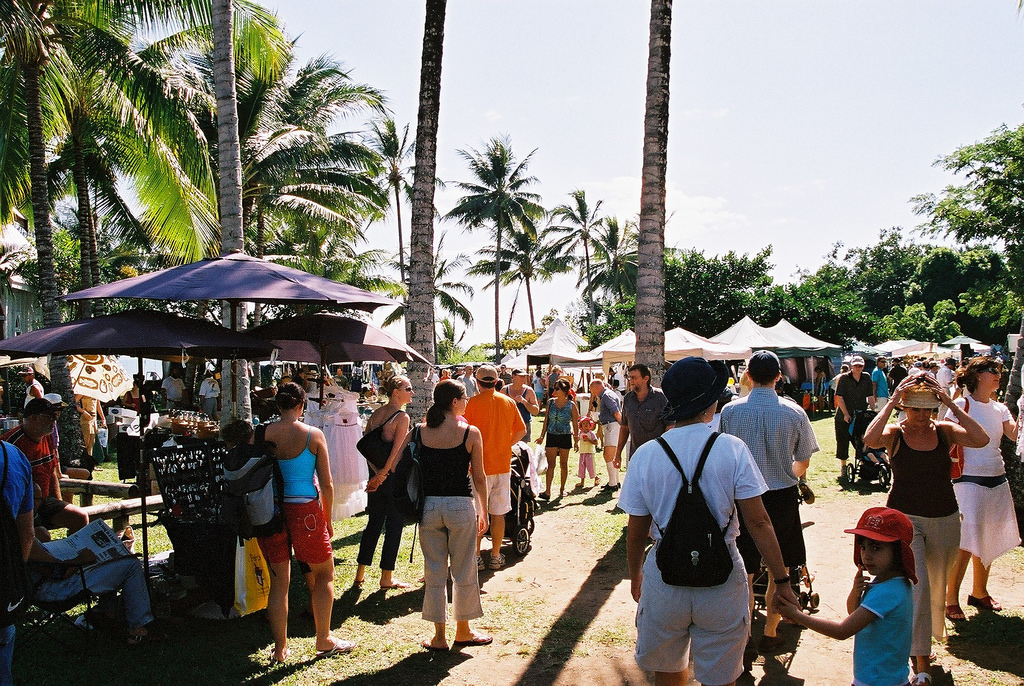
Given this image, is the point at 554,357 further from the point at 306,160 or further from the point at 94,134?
the point at 94,134

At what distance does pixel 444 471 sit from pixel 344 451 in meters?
4.35

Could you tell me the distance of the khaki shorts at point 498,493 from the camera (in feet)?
24.1

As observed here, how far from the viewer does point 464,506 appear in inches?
197

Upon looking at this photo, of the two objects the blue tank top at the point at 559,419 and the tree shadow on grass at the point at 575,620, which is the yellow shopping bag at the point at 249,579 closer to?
the tree shadow on grass at the point at 575,620

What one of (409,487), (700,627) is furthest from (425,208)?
(700,627)

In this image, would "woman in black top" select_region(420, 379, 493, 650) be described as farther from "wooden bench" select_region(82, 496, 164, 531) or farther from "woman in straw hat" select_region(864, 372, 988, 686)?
"woman in straw hat" select_region(864, 372, 988, 686)

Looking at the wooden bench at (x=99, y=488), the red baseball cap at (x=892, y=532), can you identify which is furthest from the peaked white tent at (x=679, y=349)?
the red baseball cap at (x=892, y=532)

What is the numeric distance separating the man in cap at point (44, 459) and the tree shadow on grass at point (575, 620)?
386 cm

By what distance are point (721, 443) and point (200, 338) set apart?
14.2ft

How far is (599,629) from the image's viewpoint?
18.3ft

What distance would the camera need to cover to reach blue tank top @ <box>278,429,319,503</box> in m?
4.88

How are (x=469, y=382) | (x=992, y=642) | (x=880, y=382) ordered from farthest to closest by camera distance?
(x=469, y=382) → (x=880, y=382) → (x=992, y=642)

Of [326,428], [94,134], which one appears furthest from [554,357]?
[326,428]

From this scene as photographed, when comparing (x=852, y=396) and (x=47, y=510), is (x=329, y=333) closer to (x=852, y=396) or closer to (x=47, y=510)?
(x=47, y=510)
